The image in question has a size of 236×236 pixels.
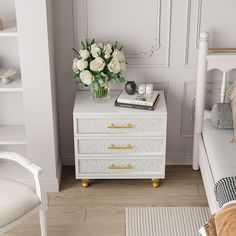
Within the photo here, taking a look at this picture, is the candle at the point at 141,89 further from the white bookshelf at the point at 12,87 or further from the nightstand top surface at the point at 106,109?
the white bookshelf at the point at 12,87

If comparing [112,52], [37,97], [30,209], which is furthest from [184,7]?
[30,209]

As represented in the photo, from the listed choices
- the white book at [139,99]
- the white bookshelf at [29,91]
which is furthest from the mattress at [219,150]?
the white bookshelf at [29,91]

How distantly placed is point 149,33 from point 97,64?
45 centimetres

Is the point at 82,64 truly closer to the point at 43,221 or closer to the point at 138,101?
the point at 138,101

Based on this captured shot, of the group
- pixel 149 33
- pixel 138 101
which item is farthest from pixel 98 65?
pixel 149 33

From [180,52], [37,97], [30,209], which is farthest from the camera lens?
[180,52]

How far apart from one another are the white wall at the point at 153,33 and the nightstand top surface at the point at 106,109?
0.18 metres

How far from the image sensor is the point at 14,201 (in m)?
2.68

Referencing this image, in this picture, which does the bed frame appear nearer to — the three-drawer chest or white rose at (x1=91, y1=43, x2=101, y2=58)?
the three-drawer chest

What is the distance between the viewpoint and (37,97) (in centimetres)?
321

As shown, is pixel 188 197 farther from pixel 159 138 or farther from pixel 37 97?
pixel 37 97

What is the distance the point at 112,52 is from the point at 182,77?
21.1 inches

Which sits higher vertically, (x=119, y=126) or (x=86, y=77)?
(x=86, y=77)

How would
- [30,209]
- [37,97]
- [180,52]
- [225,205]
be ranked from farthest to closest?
[180,52] → [37,97] → [30,209] → [225,205]
